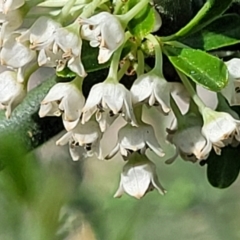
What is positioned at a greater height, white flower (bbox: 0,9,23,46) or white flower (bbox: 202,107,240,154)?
white flower (bbox: 0,9,23,46)

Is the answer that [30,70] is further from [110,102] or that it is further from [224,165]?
[224,165]

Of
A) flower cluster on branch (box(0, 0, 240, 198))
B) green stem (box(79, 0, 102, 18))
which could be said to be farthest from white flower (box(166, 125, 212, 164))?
green stem (box(79, 0, 102, 18))

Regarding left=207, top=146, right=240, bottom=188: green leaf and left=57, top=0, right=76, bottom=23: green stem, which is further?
left=207, top=146, right=240, bottom=188: green leaf

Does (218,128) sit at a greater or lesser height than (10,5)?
lesser

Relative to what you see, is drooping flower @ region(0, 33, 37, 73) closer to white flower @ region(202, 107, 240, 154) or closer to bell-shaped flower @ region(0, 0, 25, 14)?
bell-shaped flower @ region(0, 0, 25, 14)

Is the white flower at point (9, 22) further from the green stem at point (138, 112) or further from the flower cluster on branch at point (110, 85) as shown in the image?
the green stem at point (138, 112)

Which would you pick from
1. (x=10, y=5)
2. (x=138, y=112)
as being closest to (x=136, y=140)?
(x=138, y=112)

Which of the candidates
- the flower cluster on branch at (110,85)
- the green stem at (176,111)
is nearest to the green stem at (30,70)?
the flower cluster on branch at (110,85)
